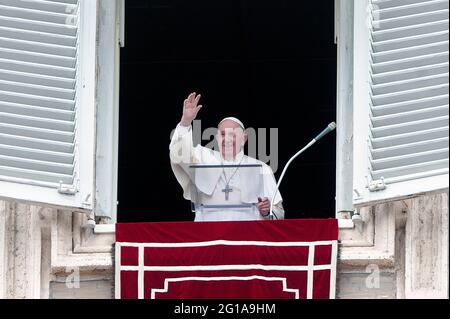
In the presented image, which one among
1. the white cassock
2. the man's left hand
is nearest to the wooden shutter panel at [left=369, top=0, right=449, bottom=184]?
the man's left hand

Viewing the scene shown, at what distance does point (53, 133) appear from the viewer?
11992mm

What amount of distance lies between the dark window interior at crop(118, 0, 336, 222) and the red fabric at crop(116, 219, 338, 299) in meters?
3.85

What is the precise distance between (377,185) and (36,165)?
1.56 m

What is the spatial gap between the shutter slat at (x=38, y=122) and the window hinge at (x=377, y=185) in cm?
Result: 140

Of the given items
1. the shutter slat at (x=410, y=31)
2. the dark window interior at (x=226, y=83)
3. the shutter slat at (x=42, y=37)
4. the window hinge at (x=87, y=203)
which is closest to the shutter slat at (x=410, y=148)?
the shutter slat at (x=410, y=31)

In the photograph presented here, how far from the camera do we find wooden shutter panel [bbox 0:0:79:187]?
39.1 ft

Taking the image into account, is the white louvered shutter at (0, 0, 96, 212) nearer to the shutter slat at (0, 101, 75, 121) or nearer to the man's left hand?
the shutter slat at (0, 101, 75, 121)

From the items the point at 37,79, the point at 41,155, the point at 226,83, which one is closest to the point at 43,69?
the point at 37,79

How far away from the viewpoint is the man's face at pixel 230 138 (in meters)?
13.1

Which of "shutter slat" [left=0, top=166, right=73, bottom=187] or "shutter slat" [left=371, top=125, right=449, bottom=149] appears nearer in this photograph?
"shutter slat" [left=371, top=125, right=449, bottom=149]

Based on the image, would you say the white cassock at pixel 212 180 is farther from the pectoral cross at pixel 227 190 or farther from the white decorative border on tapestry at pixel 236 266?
the white decorative border on tapestry at pixel 236 266

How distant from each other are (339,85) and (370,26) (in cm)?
48

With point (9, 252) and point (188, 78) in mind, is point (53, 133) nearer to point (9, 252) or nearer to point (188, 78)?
point (9, 252)

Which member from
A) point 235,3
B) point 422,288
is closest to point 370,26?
point 422,288
